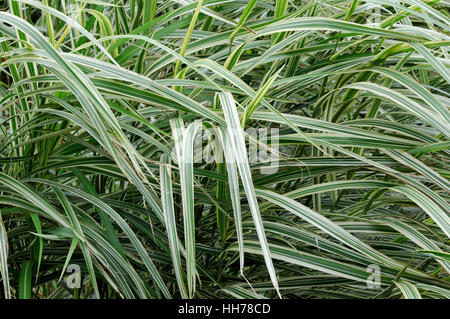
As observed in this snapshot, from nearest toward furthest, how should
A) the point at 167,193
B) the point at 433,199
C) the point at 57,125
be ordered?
the point at 167,193
the point at 433,199
the point at 57,125

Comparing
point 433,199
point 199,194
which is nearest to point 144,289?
point 199,194

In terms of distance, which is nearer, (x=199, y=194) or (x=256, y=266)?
(x=199, y=194)

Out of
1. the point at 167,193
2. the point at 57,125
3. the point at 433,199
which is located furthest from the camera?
the point at 57,125

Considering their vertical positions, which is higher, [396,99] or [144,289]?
[396,99]

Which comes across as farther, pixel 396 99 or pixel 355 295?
pixel 355 295

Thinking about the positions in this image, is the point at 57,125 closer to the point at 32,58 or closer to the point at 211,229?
the point at 32,58

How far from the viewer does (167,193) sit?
666 mm

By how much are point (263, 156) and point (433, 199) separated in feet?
0.86

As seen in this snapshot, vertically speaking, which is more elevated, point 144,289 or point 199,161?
point 199,161

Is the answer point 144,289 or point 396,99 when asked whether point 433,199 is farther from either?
point 144,289

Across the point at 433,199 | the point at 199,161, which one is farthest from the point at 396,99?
the point at 199,161
